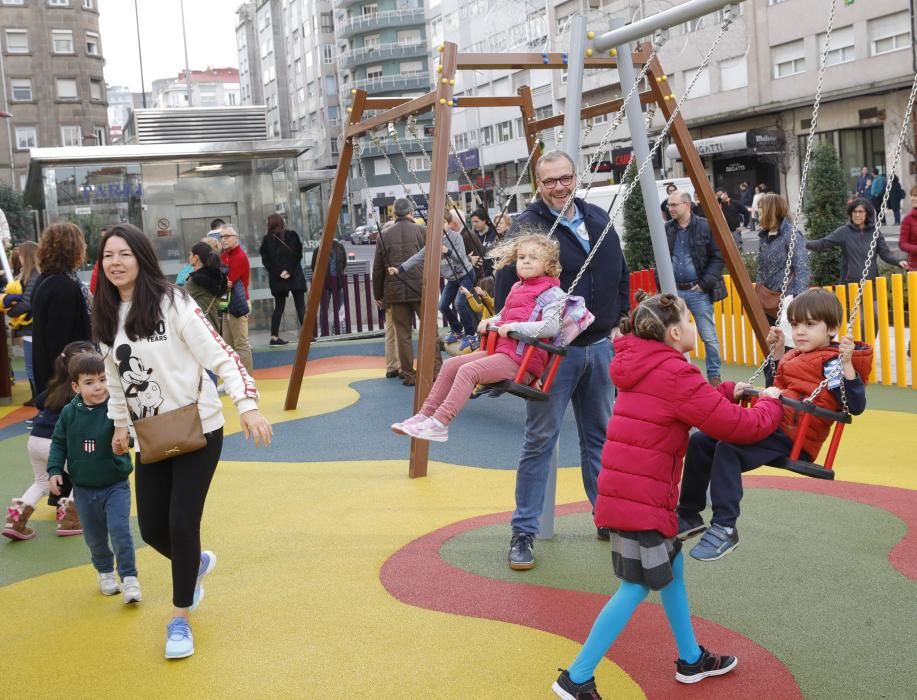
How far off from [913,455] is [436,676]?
4315mm

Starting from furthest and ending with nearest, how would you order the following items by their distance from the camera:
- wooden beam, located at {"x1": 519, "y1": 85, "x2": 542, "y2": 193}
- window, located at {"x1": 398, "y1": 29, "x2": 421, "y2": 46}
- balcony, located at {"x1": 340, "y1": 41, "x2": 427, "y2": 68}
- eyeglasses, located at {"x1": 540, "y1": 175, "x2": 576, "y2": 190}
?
window, located at {"x1": 398, "y1": 29, "x2": 421, "y2": 46}, balcony, located at {"x1": 340, "y1": 41, "x2": 427, "y2": 68}, wooden beam, located at {"x1": 519, "y1": 85, "x2": 542, "y2": 193}, eyeglasses, located at {"x1": 540, "y1": 175, "x2": 576, "y2": 190}

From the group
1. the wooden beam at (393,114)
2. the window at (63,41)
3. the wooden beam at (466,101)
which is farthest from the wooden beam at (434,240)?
the window at (63,41)

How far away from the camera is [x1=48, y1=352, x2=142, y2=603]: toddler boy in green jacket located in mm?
4777

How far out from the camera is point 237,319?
466 inches

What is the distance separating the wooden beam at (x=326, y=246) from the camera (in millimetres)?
8638

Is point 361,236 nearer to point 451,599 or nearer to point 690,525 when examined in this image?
point 451,599

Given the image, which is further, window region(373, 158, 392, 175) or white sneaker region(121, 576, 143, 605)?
window region(373, 158, 392, 175)

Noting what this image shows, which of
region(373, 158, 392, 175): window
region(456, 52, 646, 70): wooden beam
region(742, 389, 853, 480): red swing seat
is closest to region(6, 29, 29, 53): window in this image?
region(373, 158, 392, 175): window

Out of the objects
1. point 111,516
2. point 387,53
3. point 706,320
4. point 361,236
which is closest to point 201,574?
point 111,516

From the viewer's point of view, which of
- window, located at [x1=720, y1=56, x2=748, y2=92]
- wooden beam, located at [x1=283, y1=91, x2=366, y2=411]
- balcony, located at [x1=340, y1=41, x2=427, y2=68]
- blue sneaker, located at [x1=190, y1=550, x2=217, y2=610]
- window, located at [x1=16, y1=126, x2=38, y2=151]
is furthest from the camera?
balcony, located at [x1=340, y1=41, x2=427, y2=68]

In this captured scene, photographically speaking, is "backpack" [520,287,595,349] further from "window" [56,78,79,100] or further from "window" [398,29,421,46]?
"window" [398,29,421,46]

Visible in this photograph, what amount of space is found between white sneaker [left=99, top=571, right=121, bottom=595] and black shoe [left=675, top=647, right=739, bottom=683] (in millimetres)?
2746

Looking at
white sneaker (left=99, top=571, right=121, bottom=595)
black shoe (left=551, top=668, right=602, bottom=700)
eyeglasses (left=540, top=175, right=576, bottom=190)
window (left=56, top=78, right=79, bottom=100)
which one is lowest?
white sneaker (left=99, top=571, right=121, bottom=595)

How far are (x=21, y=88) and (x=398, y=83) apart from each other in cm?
2963
